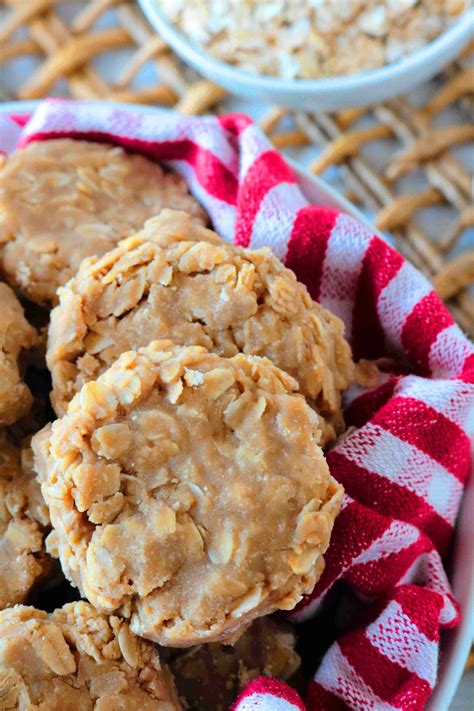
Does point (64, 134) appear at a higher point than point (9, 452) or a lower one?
higher

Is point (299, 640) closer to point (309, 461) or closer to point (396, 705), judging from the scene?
point (396, 705)

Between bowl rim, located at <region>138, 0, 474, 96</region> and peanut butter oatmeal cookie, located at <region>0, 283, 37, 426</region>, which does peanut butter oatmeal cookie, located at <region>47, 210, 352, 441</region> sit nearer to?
peanut butter oatmeal cookie, located at <region>0, 283, 37, 426</region>

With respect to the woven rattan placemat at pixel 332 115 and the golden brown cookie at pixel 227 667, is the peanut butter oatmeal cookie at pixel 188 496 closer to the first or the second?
the golden brown cookie at pixel 227 667

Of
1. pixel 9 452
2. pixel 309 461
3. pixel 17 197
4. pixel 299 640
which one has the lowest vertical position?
pixel 299 640

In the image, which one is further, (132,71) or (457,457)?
(132,71)

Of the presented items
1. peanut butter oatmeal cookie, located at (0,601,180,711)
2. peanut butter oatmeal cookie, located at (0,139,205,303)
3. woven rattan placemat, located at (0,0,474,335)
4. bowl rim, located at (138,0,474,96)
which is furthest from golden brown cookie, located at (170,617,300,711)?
bowl rim, located at (138,0,474,96)

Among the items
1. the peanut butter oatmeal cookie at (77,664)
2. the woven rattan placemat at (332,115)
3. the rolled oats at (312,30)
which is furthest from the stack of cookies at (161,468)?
the rolled oats at (312,30)

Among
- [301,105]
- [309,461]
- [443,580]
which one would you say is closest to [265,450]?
[309,461]
